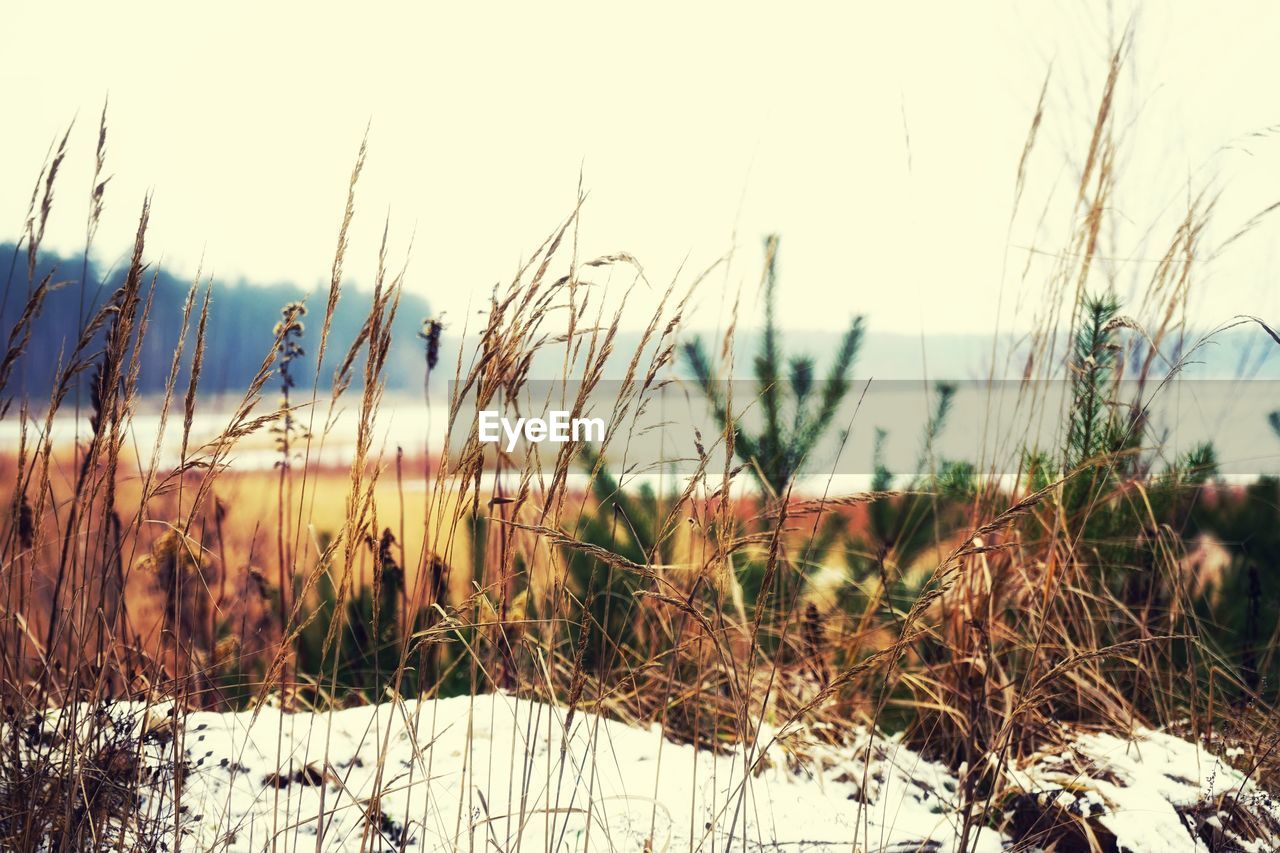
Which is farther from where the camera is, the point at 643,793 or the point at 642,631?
the point at 642,631

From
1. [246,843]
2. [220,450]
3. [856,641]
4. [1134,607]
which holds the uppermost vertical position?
[220,450]

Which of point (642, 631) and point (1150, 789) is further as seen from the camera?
point (642, 631)

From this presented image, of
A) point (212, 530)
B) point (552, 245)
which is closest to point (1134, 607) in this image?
point (552, 245)

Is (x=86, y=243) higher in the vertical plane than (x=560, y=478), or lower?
higher

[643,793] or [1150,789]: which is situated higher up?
[1150,789]

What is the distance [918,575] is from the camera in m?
2.92

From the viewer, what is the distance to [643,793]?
1881 millimetres

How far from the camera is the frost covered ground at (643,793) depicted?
1.73m

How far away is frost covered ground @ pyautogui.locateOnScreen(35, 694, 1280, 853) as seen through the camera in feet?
5.69

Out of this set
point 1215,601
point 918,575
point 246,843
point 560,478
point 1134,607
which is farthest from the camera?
point 1215,601

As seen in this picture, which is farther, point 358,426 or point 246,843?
point 246,843

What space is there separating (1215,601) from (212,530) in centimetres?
290

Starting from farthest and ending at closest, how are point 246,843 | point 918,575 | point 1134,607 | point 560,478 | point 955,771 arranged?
point 918,575 < point 1134,607 < point 955,771 < point 246,843 < point 560,478

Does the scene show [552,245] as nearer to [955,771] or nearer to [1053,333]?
[1053,333]
